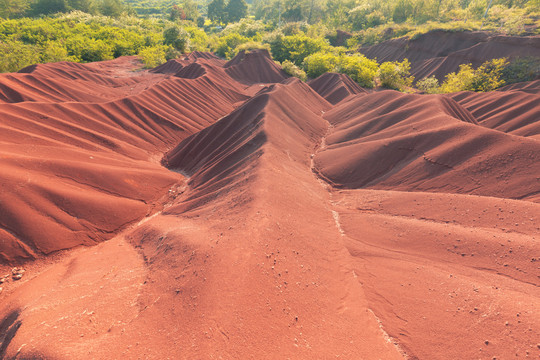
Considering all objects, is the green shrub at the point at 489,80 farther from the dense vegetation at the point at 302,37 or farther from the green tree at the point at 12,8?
the green tree at the point at 12,8

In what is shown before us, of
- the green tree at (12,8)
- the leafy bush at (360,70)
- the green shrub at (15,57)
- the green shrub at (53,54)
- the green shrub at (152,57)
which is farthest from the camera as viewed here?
the green tree at (12,8)

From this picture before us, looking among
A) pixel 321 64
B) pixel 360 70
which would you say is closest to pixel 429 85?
pixel 360 70

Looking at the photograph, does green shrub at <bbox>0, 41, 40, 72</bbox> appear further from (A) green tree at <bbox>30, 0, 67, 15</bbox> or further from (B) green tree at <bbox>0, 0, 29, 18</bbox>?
(A) green tree at <bbox>30, 0, 67, 15</bbox>

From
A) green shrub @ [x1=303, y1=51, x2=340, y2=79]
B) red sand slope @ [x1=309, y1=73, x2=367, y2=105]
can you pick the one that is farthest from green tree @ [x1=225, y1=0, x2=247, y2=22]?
red sand slope @ [x1=309, y1=73, x2=367, y2=105]

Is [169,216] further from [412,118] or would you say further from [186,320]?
[412,118]

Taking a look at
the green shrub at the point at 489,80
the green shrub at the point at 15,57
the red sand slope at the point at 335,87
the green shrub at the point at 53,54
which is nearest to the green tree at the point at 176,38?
the green shrub at the point at 53,54
